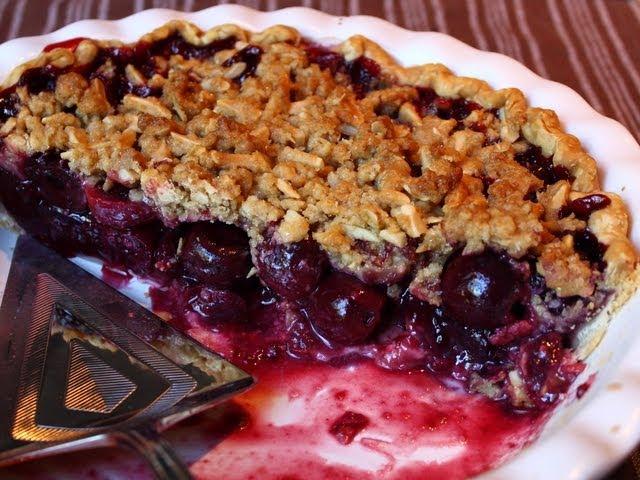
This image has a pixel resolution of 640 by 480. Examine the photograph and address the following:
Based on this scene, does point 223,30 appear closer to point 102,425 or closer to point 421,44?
point 421,44

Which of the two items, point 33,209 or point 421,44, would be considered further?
point 421,44

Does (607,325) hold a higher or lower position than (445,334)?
higher

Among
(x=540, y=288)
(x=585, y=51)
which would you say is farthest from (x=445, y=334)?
(x=585, y=51)

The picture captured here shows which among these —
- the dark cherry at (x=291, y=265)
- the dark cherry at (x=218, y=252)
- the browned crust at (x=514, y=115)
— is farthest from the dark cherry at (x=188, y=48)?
the dark cherry at (x=291, y=265)

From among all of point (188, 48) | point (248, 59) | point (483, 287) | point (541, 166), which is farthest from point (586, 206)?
point (188, 48)

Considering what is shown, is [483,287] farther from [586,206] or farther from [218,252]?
[218,252]

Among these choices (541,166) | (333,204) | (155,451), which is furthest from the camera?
(541,166)
